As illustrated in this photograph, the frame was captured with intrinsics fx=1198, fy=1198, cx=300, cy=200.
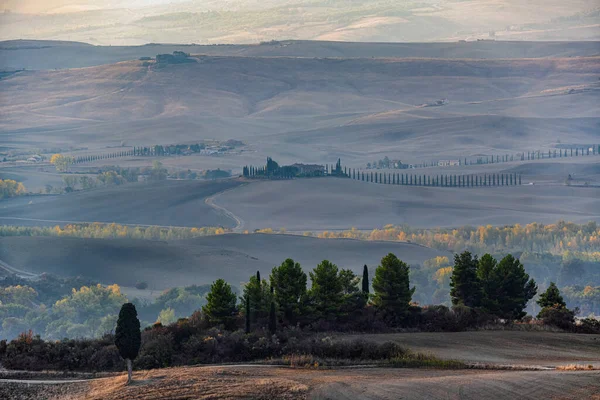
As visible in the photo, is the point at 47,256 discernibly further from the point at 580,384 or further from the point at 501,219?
the point at 580,384

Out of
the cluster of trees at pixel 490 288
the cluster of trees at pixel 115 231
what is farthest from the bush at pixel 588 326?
the cluster of trees at pixel 115 231

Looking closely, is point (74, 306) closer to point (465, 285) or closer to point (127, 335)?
point (465, 285)

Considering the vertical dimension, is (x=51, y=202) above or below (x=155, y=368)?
above

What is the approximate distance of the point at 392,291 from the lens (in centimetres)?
5397

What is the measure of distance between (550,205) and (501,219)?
1835 centimetres

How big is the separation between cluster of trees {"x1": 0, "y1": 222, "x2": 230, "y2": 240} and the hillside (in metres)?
12.8

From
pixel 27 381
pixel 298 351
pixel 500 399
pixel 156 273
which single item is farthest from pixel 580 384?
pixel 156 273

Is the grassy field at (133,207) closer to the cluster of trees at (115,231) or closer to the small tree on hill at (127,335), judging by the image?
the cluster of trees at (115,231)

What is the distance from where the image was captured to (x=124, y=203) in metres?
184

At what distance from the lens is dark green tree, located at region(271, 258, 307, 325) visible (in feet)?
174

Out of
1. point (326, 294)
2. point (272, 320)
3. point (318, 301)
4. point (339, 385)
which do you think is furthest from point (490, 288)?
point (339, 385)

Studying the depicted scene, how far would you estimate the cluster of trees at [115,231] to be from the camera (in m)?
151

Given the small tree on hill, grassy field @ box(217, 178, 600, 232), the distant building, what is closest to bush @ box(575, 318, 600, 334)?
the small tree on hill

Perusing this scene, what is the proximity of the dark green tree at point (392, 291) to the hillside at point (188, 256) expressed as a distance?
59.4 metres
